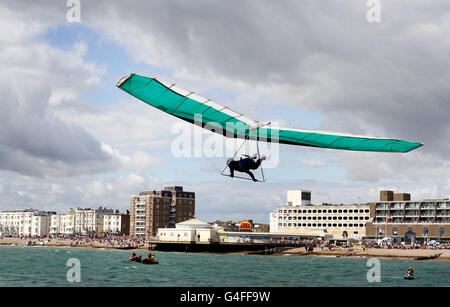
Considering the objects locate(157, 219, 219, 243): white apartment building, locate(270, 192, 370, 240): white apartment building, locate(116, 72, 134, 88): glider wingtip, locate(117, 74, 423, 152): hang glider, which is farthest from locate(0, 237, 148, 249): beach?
locate(116, 72, 134, 88): glider wingtip

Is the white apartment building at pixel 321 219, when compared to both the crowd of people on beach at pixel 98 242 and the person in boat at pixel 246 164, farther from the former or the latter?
the person in boat at pixel 246 164

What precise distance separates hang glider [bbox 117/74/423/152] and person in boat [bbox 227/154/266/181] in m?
1.22

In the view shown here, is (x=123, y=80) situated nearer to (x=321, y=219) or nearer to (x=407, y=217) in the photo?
(x=407, y=217)

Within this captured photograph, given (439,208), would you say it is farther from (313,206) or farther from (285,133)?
(285,133)

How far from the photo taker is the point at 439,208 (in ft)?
476

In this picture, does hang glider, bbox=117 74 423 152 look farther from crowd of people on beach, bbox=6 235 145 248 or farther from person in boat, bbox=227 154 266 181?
crowd of people on beach, bbox=6 235 145 248

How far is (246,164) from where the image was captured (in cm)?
2166

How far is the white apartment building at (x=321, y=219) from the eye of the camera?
6496 inches

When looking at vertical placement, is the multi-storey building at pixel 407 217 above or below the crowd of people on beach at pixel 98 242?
above

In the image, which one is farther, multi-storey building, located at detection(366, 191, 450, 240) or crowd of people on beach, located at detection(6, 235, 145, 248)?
crowd of people on beach, located at detection(6, 235, 145, 248)

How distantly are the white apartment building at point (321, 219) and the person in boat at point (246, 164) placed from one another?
5722 inches

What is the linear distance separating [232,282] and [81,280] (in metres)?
14.4

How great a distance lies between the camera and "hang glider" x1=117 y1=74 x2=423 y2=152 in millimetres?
20266

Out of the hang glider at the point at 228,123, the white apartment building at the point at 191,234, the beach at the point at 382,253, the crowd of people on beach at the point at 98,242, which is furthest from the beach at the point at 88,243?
the hang glider at the point at 228,123
